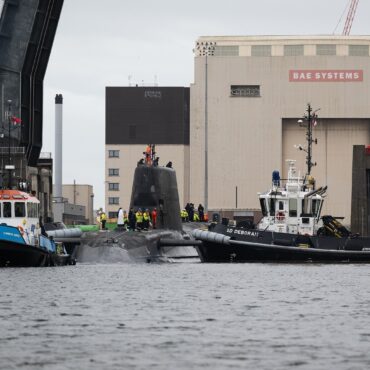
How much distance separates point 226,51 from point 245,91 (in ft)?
40.1

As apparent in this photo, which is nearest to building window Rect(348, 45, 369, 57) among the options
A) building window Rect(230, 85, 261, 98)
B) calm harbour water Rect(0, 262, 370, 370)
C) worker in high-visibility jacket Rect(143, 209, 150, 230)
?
building window Rect(230, 85, 261, 98)

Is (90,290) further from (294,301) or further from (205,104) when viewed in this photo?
(205,104)

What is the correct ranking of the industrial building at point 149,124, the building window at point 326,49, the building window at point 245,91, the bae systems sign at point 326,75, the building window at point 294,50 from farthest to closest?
the building window at point 326,49
the building window at point 294,50
the industrial building at point 149,124
the building window at point 245,91
the bae systems sign at point 326,75

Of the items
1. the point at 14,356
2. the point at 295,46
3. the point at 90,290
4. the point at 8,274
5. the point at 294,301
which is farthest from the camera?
the point at 295,46

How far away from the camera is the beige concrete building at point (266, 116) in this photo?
154m

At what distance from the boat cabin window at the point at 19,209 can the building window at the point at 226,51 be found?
113 meters

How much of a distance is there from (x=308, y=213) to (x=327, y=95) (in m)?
90.9

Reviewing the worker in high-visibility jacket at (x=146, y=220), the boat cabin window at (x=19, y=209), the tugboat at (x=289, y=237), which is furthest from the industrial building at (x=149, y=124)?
the boat cabin window at (x=19, y=209)

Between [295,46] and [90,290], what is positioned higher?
[295,46]

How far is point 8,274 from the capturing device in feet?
157

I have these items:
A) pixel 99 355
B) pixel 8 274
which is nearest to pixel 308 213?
pixel 8 274

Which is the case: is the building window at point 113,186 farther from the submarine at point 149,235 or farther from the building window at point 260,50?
the submarine at point 149,235

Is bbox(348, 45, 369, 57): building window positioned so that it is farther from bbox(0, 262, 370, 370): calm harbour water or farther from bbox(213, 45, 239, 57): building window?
bbox(0, 262, 370, 370): calm harbour water

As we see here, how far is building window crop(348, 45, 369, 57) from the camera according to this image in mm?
166250
